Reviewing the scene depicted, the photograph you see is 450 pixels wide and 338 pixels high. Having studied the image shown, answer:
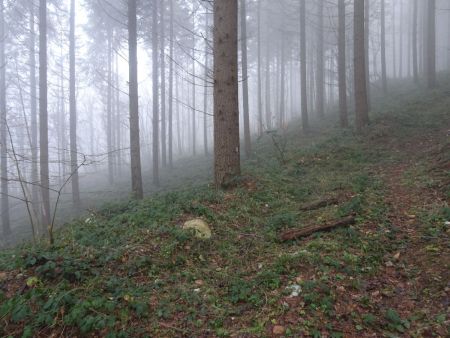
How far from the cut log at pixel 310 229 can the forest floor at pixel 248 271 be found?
0.10 m

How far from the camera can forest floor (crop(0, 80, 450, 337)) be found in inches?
133

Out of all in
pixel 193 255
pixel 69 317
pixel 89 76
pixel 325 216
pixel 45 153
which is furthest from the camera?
pixel 89 76

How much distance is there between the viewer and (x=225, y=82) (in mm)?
7402

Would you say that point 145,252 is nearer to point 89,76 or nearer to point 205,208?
point 205,208

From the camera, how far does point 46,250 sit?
4.65 meters

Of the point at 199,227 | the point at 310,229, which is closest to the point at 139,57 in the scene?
the point at 199,227

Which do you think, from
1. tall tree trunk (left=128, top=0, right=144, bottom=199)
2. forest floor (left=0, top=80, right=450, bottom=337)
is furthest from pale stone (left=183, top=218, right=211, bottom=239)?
tall tree trunk (left=128, top=0, right=144, bottom=199)

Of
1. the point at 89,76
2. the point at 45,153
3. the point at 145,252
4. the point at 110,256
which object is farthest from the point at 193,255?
the point at 89,76

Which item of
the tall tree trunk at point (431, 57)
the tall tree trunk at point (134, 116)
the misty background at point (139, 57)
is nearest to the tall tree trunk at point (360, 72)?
the misty background at point (139, 57)

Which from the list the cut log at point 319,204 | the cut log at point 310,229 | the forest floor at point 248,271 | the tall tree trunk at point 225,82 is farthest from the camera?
the tall tree trunk at point 225,82

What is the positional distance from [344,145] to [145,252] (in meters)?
8.47

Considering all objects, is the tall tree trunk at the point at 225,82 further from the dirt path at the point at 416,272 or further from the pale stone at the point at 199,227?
the dirt path at the point at 416,272

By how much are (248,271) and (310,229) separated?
140 cm

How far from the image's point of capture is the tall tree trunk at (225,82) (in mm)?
7395
